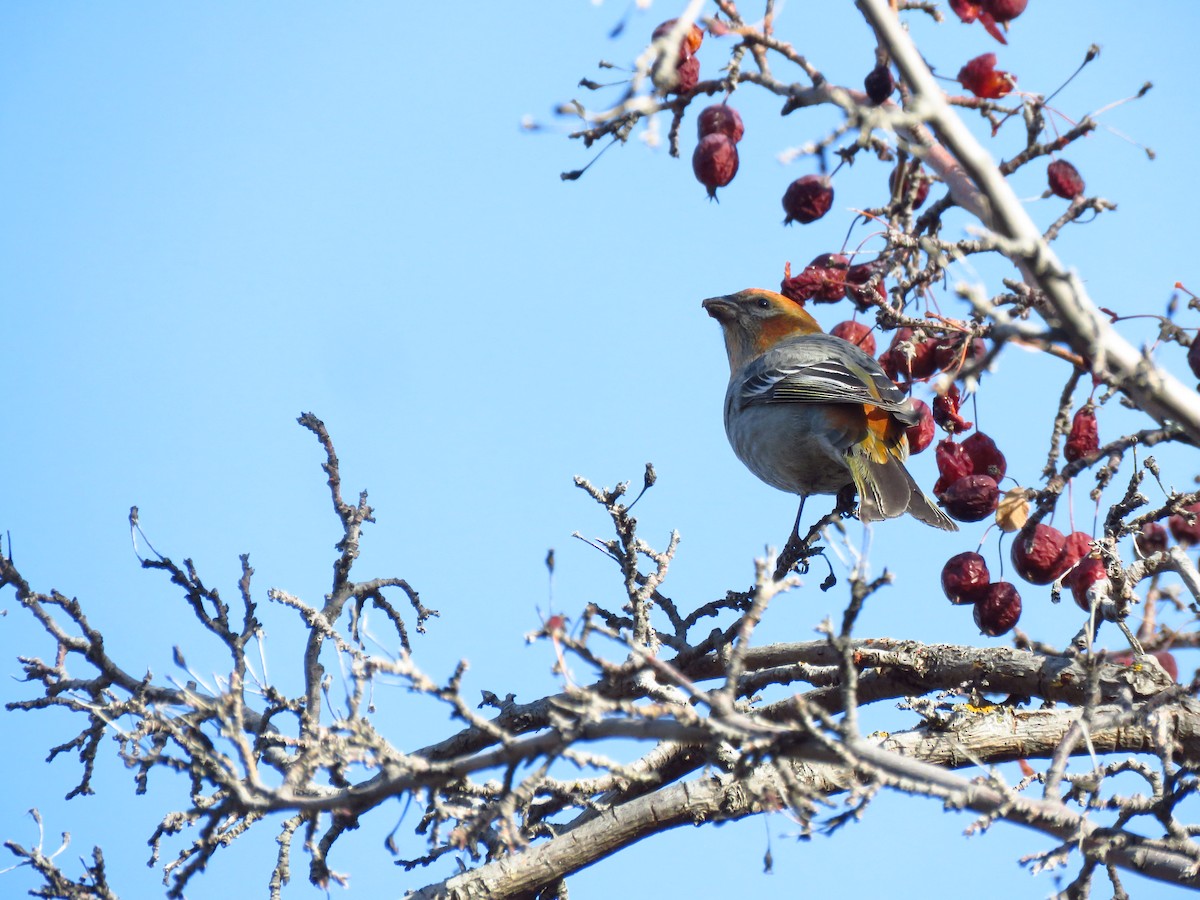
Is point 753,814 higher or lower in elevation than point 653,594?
lower

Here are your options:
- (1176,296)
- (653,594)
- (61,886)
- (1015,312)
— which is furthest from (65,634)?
(1176,296)

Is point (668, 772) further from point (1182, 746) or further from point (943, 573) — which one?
point (1182, 746)

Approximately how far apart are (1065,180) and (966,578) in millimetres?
1325

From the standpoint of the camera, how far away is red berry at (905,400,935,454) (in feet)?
14.8

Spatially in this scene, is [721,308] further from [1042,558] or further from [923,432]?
[1042,558]

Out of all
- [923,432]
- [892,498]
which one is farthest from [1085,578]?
[892,498]

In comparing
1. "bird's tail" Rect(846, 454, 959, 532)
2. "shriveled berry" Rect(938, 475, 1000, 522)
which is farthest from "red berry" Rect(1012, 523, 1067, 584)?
"bird's tail" Rect(846, 454, 959, 532)

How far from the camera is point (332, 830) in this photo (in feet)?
12.5

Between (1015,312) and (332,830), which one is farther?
(332,830)

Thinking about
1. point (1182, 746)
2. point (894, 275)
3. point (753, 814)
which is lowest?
point (1182, 746)

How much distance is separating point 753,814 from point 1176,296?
83.3 inches

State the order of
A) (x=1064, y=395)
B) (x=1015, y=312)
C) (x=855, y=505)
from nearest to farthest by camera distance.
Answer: (x=1064, y=395)
(x=1015, y=312)
(x=855, y=505)

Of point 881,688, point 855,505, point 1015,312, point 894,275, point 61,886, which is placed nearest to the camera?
point 1015,312

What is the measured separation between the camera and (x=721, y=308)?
24.9 feet
